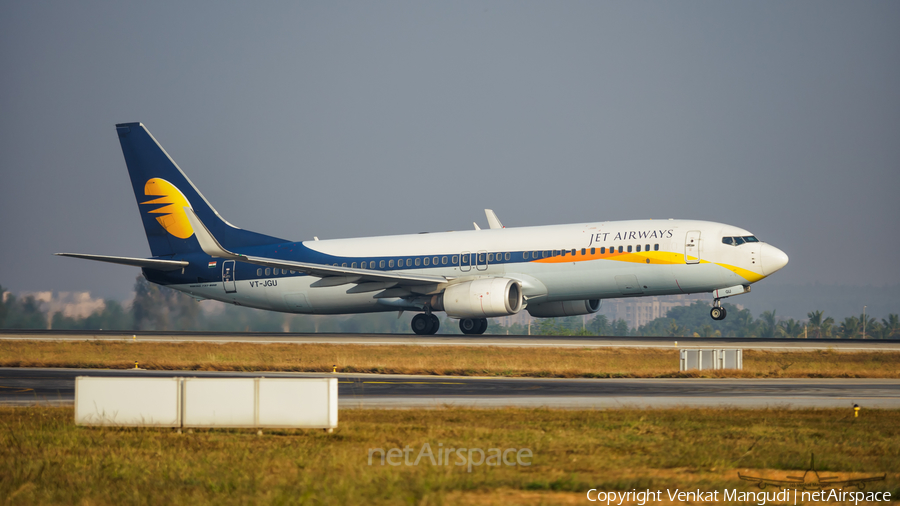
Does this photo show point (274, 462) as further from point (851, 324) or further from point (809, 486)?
point (851, 324)

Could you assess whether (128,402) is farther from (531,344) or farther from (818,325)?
(818,325)

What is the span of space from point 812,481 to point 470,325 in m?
30.4

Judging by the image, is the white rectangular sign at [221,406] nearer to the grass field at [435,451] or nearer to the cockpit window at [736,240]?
the grass field at [435,451]

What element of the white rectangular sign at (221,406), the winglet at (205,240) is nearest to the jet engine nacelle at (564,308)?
the winglet at (205,240)

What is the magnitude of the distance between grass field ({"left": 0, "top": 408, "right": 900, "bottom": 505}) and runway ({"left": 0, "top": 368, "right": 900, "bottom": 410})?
180 cm

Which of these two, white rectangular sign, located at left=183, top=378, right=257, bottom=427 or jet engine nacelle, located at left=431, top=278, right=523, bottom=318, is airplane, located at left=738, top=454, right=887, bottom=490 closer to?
white rectangular sign, located at left=183, top=378, right=257, bottom=427

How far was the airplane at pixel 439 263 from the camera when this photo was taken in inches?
1430

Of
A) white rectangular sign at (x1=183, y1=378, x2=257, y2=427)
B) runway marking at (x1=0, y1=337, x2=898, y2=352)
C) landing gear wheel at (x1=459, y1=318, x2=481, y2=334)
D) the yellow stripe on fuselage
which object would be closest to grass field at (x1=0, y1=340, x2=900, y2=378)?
runway marking at (x1=0, y1=337, x2=898, y2=352)

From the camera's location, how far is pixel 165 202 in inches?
1837

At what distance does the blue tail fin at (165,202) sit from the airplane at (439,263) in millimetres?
53

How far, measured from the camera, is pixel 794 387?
22781mm

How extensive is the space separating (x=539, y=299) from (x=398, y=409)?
2197 cm

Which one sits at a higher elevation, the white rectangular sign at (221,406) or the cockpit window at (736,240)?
the cockpit window at (736,240)

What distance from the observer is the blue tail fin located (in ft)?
152
